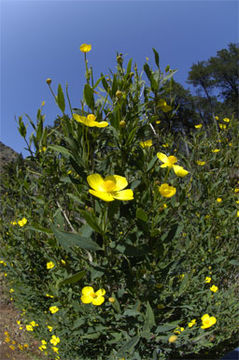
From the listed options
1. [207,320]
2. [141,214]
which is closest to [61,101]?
[141,214]

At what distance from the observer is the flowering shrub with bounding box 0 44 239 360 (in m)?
0.75

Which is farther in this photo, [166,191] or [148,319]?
[148,319]

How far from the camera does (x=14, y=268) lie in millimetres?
1900

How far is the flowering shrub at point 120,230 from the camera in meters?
0.75

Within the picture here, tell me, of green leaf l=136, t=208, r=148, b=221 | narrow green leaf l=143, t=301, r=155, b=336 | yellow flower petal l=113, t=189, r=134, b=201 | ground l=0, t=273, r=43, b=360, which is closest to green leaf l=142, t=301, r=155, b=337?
narrow green leaf l=143, t=301, r=155, b=336

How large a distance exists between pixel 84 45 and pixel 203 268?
68.9 inches

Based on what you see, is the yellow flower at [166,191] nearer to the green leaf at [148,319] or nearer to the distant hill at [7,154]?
the green leaf at [148,319]

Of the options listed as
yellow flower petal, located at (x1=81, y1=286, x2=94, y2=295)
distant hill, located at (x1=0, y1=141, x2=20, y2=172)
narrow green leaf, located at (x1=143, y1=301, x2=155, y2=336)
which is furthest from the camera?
distant hill, located at (x1=0, y1=141, x2=20, y2=172)

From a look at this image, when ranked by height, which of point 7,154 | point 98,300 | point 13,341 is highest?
point 7,154

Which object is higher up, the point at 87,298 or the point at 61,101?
the point at 61,101

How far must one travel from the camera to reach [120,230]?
1.40 m

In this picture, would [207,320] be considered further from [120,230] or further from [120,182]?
[120,182]

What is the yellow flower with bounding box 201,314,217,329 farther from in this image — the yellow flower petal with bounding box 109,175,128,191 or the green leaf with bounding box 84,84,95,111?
the green leaf with bounding box 84,84,95,111

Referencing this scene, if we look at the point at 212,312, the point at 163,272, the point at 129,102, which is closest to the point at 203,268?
the point at 212,312
